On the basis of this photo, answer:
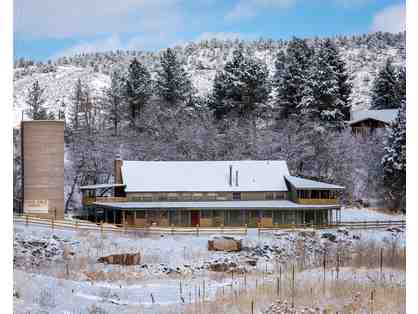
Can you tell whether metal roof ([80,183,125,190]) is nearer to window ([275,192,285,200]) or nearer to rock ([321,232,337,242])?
window ([275,192,285,200])

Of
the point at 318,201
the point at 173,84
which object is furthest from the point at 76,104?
the point at 318,201

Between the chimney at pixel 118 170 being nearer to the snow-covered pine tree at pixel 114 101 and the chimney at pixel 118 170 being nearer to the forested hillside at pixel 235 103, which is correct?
the forested hillside at pixel 235 103

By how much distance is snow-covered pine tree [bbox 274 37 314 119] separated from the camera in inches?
348

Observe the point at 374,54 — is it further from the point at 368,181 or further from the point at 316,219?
the point at 316,219

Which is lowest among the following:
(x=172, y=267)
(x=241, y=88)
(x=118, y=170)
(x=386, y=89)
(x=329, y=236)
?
(x=172, y=267)

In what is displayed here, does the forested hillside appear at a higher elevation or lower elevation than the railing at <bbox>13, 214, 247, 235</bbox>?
higher

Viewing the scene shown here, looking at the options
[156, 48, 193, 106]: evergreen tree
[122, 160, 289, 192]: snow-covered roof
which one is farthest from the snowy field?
[156, 48, 193, 106]: evergreen tree

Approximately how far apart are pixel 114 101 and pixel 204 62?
1.90m

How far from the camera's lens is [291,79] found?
9.32 m

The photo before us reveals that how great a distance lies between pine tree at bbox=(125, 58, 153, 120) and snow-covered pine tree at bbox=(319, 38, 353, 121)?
2800mm

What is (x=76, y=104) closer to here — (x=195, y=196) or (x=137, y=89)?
(x=137, y=89)

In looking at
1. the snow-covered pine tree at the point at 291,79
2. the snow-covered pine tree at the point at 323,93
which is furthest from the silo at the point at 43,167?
the snow-covered pine tree at the point at 323,93
